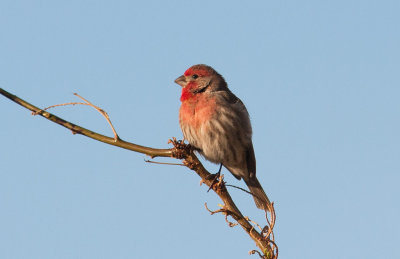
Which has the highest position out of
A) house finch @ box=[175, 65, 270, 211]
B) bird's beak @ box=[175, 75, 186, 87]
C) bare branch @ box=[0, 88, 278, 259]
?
bird's beak @ box=[175, 75, 186, 87]

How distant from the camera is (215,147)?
23.9 ft

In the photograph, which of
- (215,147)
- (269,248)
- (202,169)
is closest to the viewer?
(269,248)

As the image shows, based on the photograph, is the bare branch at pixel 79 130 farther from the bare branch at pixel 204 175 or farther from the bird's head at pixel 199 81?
the bird's head at pixel 199 81


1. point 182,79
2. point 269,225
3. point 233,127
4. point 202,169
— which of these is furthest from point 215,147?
point 269,225

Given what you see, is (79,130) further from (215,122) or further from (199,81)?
(199,81)

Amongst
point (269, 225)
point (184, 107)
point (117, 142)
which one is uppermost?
point (184, 107)

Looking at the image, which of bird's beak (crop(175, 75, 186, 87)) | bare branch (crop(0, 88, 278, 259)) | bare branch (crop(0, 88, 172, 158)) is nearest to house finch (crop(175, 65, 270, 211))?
bird's beak (crop(175, 75, 186, 87))

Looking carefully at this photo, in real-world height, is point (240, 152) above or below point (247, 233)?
above

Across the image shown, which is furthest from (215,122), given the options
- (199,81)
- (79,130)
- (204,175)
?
(79,130)

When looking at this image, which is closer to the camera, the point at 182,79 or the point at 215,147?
the point at 215,147

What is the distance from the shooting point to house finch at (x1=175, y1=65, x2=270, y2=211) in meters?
7.29

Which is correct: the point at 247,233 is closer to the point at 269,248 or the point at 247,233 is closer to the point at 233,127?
the point at 269,248

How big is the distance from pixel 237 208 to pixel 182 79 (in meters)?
4.65

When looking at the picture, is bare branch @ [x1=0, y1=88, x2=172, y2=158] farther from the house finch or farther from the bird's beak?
the bird's beak
